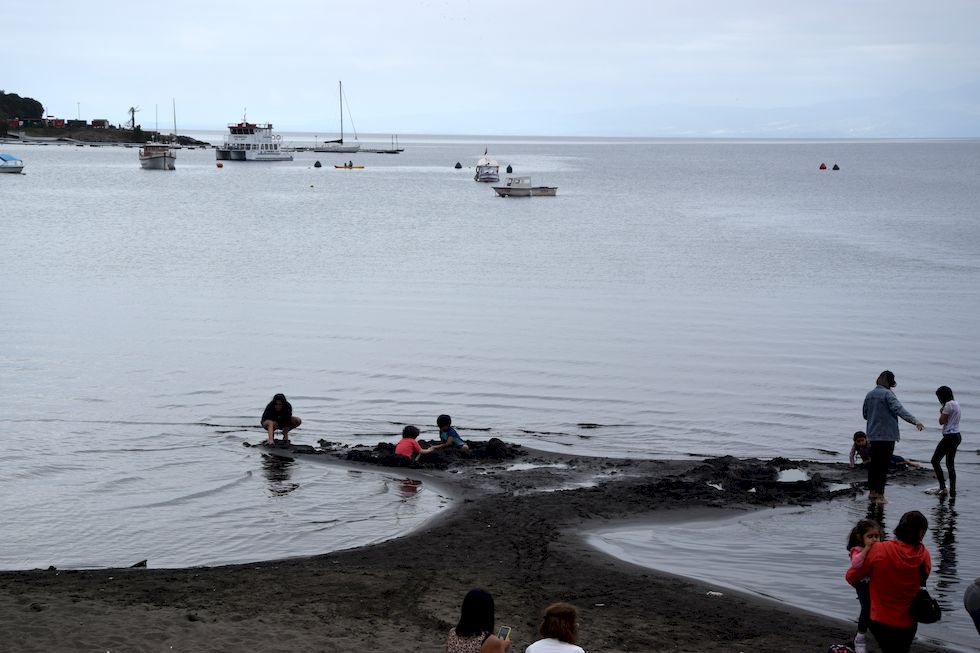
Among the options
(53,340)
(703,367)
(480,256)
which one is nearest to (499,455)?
(703,367)

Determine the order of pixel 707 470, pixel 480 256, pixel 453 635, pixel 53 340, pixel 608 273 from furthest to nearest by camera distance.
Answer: pixel 480 256
pixel 608 273
pixel 53 340
pixel 707 470
pixel 453 635

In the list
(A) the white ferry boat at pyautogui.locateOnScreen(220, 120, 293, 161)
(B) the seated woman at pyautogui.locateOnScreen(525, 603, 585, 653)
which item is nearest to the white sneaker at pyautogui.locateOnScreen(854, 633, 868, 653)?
(B) the seated woman at pyautogui.locateOnScreen(525, 603, 585, 653)

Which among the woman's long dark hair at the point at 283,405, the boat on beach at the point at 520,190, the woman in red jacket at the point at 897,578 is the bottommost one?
the woman's long dark hair at the point at 283,405

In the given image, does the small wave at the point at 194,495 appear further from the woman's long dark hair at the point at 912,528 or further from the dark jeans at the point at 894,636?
the woman's long dark hair at the point at 912,528

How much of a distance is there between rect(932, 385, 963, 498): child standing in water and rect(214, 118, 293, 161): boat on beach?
6022 inches

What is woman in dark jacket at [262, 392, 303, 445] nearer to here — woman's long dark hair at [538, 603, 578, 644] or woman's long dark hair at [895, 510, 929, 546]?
woman's long dark hair at [895, 510, 929, 546]

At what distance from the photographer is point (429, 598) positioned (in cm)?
1099

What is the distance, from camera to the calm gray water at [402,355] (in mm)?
15102

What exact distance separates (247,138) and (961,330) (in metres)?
149

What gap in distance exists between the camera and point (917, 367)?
25719 millimetres

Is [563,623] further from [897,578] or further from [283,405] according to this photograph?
[283,405]

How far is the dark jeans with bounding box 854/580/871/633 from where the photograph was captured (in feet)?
28.9

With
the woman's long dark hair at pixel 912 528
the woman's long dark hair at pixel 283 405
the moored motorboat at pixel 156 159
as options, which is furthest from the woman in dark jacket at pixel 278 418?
the moored motorboat at pixel 156 159

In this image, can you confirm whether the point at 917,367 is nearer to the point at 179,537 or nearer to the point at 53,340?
the point at 179,537
